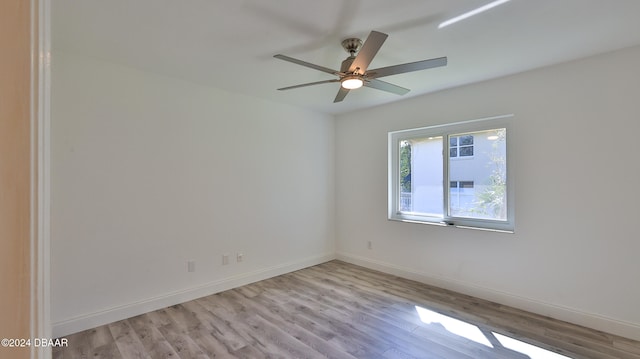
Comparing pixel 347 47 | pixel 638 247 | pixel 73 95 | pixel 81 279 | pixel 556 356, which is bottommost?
pixel 556 356

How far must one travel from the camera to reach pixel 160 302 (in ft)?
9.91

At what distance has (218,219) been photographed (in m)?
3.50

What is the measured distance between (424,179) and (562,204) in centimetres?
150

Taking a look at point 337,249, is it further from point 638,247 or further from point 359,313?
point 638,247

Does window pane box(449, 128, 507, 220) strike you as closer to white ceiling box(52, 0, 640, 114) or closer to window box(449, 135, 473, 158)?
window box(449, 135, 473, 158)

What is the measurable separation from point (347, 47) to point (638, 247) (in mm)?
2953

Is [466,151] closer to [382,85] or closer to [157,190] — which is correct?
[382,85]

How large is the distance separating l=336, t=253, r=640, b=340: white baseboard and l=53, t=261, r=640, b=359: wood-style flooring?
0.08 meters

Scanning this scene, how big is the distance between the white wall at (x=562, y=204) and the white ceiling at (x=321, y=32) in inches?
12.1

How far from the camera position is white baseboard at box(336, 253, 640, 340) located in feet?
8.26

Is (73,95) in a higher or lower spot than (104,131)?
higher

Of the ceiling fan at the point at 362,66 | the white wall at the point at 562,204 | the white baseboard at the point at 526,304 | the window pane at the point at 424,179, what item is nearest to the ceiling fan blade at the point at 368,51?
the ceiling fan at the point at 362,66
